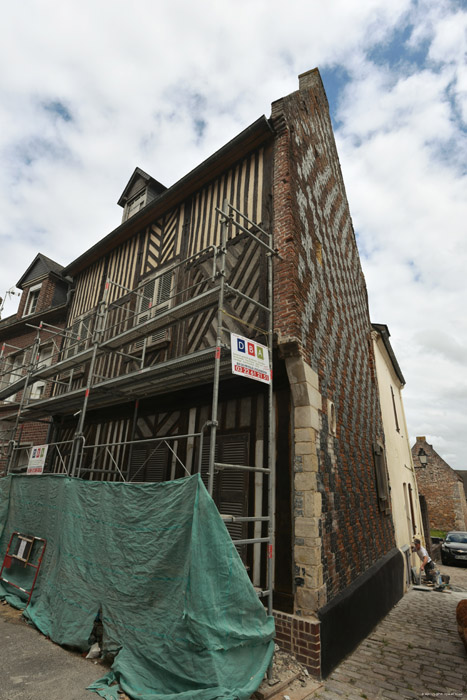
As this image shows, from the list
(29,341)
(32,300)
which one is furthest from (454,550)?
(32,300)

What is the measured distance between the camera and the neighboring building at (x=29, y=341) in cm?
1102

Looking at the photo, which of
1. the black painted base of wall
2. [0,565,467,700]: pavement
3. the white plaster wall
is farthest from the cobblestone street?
the white plaster wall

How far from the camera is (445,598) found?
930 centimetres

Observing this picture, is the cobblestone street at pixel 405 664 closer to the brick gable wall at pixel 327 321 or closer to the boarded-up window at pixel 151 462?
the brick gable wall at pixel 327 321

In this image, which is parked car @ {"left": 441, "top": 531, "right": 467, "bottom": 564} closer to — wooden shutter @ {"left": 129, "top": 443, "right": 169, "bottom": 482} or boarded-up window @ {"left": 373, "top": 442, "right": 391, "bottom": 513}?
boarded-up window @ {"left": 373, "top": 442, "right": 391, "bottom": 513}

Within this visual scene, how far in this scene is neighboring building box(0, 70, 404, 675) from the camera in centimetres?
479

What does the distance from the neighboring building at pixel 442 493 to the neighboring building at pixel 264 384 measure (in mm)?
18677

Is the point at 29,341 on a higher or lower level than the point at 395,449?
higher

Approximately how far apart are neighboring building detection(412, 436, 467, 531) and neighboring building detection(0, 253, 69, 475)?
2270 centimetres

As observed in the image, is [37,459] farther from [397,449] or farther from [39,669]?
[397,449]

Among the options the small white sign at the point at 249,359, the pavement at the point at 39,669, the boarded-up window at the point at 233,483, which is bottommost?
the pavement at the point at 39,669

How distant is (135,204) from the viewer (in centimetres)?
1159

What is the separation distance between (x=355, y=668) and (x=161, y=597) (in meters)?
3.07

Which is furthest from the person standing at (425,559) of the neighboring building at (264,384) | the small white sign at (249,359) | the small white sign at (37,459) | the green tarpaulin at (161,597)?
the small white sign at (37,459)
